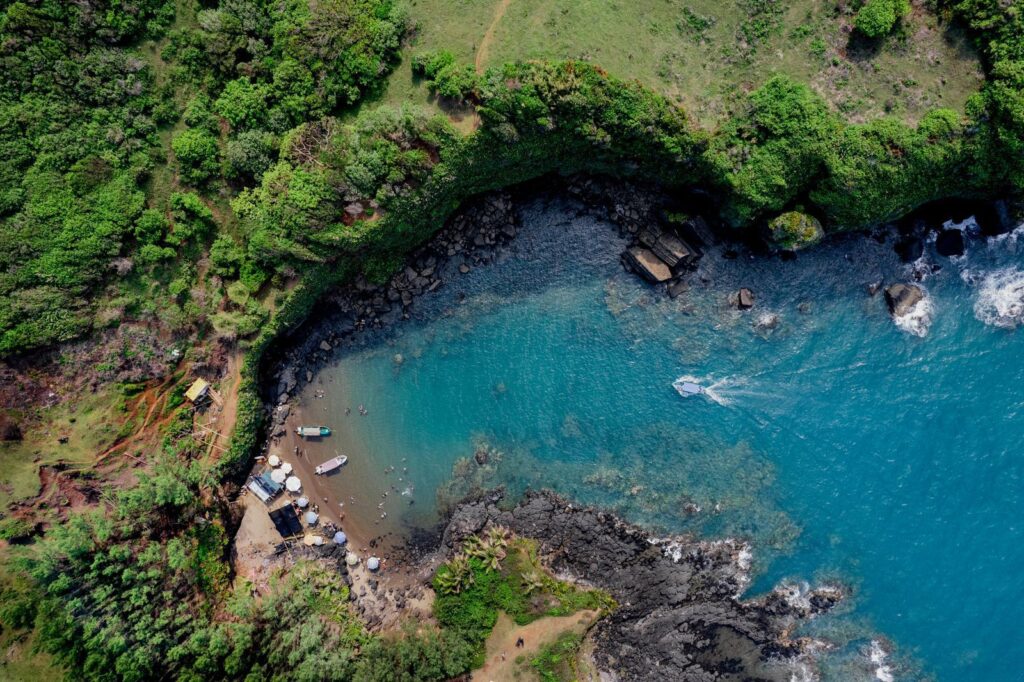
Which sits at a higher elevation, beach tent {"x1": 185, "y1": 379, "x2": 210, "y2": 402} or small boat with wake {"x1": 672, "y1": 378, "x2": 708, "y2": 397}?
beach tent {"x1": 185, "y1": 379, "x2": 210, "y2": 402}

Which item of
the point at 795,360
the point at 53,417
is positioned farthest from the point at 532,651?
the point at 53,417

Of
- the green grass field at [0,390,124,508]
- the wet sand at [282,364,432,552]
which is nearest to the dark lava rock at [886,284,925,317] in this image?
the wet sand at [282,364,432,552]

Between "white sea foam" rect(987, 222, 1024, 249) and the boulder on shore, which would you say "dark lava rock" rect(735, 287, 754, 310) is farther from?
"white sea foam" rect(987, 222, 1024, 249)

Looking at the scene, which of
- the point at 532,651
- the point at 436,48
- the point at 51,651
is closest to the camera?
the point at 51,651

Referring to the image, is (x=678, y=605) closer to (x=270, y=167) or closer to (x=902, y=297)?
(x=902, y=297)

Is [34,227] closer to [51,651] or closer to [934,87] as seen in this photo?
[51,651]

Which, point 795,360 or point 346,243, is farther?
point 795,360

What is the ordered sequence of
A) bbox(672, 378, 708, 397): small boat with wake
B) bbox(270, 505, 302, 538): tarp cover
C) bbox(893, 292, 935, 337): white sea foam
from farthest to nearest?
bbox(270, 505, 302, 538): tarp cover → bbox(672, 378, 708, 397): small boat with wake → bbox(893, 292, 935, 337): white sea foam
